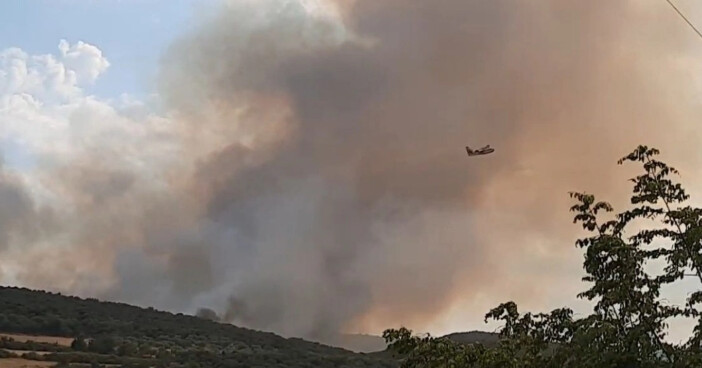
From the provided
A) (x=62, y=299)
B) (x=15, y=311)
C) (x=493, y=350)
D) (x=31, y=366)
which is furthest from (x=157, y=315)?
(x=493, y=350)

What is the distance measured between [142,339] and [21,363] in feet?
73.4

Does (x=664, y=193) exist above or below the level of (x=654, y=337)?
above

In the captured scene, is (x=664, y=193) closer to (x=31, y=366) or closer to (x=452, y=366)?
(x=452, y=366)

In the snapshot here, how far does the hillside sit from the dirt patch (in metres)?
1.69

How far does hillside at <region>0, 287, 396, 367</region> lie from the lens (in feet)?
283

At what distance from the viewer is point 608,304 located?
59.6 feet

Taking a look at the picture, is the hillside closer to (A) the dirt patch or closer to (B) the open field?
(B) the open field

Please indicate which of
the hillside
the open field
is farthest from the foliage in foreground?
the open field

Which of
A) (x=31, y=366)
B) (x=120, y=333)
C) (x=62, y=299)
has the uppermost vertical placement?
(x=62, y=299)

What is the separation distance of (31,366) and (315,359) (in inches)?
1368

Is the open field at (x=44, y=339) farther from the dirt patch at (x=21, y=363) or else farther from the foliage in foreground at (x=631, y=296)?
the foliage in foreground at (x=631, y=296)

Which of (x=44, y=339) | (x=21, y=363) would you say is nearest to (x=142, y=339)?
(x=44, y=339)

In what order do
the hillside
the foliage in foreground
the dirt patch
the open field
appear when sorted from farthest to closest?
1. the open field
2. the hillside
3. the dirt patch
4. the foliage in foreground

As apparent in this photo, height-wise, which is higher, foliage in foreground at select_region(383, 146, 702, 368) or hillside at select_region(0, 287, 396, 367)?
hillside at select_region(0, 287, 396, 367)
